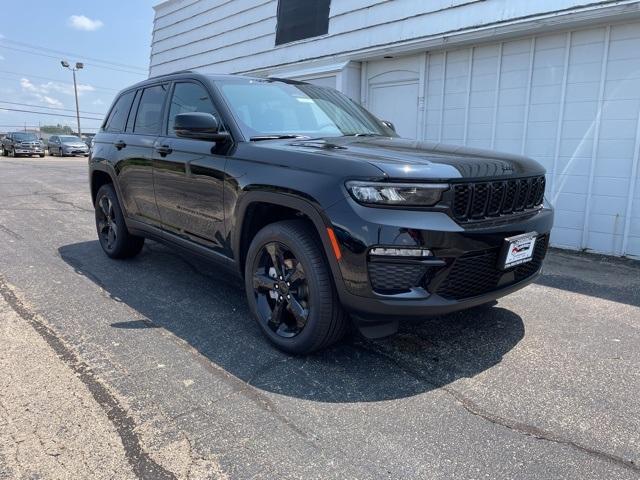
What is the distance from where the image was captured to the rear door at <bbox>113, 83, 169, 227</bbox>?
450 centimetres

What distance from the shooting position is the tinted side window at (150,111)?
4.51m

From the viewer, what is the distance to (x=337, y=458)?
2.22 metres

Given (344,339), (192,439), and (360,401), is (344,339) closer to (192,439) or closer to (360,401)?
(360,401)

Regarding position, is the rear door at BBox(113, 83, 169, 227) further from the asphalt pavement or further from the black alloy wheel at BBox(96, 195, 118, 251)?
the asphalt pavement

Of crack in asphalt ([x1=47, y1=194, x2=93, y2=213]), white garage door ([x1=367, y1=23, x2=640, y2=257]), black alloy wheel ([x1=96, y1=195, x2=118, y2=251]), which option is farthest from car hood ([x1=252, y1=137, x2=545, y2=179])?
crack in asphalt ([x1=47, y1=194, x2=93, y2=213])

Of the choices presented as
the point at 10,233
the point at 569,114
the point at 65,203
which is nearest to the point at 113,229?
the point at 10,233

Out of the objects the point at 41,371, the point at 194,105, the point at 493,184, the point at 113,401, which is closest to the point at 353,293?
the point at 493,184

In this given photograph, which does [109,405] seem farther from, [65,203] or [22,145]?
[22,145]

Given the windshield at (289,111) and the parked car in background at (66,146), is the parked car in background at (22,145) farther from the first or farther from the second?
the windshield at (289,111)

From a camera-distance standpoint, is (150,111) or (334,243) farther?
(150,111)

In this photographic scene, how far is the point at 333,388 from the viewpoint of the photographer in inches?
111

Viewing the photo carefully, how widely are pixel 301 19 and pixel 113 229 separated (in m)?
6.25

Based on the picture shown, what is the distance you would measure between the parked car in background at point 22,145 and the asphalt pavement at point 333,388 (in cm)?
2856

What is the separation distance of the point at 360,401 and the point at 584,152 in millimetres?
5039
